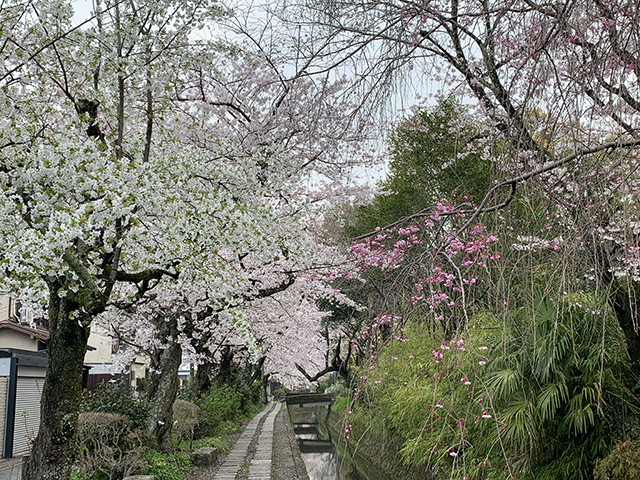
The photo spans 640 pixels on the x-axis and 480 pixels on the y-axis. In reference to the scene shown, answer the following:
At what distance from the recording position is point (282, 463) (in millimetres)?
10180

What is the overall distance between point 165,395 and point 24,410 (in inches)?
172

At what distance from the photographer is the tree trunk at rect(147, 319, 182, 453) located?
26.7 feet

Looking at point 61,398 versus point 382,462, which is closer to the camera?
point 61,398

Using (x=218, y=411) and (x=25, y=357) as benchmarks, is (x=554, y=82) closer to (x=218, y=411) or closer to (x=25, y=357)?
(x=25, y=357)

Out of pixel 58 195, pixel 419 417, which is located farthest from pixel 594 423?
pixel 58 195

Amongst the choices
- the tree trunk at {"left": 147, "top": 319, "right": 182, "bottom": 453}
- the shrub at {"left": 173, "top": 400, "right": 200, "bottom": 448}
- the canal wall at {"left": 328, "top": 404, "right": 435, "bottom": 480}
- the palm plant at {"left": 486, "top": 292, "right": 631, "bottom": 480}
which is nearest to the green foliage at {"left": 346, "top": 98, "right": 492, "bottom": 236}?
the palm plant at {"left": 486, "top": 292, "right": 631, "bottom": 480}

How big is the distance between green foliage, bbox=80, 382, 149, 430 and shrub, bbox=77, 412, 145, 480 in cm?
30

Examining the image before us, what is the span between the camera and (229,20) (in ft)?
9.57

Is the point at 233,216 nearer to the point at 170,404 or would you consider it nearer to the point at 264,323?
the point at 170,404

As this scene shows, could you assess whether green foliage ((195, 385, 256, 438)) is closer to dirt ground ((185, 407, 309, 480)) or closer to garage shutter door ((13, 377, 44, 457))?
dirt ground ((185, 407, 309, 480))

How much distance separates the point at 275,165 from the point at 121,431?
4.37m

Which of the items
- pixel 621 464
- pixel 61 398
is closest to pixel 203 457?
pixel 61 398

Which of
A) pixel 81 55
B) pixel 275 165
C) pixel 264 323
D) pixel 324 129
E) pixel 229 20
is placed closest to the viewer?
pixel 229 20

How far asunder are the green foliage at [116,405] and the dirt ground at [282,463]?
120 centimetres
